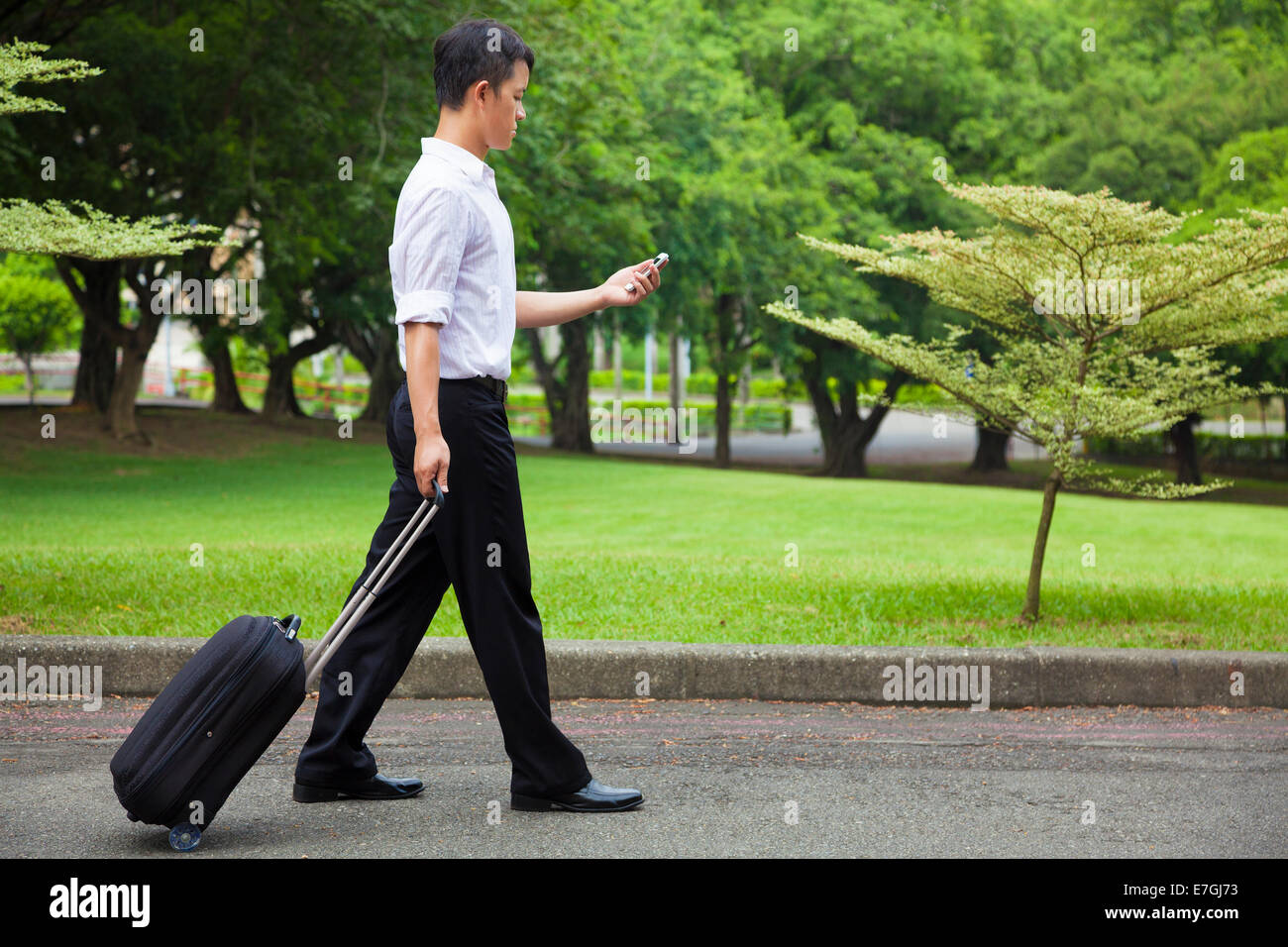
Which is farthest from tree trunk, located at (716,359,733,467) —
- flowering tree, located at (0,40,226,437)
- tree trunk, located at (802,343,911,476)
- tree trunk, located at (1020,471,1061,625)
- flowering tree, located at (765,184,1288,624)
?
flowering tree, located at (0,40,226,437)

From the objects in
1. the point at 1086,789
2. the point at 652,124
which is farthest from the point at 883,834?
the point at 652,124

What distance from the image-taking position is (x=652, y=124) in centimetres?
2495

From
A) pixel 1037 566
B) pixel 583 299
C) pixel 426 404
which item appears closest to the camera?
pixel 426 404

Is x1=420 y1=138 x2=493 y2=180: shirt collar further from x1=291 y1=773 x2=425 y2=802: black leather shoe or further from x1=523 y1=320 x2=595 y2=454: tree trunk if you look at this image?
x1=523 y1=320 x2=595 y2=454: tree trunk

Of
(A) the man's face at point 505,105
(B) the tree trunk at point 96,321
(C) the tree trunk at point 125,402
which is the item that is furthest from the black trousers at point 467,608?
(C) the tree trunk at point 125,402

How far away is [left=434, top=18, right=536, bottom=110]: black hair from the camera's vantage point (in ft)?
12.5

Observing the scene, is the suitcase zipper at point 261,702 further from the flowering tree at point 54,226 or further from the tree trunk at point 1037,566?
the tree trunk at point 1037,566

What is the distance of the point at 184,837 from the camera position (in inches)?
138

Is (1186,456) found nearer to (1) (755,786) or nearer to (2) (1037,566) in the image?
(2) (1037,566)

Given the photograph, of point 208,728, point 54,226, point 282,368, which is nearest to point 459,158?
point 208,728

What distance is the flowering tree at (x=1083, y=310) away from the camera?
21.0 ft

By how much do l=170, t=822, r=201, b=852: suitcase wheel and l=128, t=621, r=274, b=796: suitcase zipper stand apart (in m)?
0.18

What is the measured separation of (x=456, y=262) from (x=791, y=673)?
254 centimetres

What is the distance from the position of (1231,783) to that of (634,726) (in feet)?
6.68
